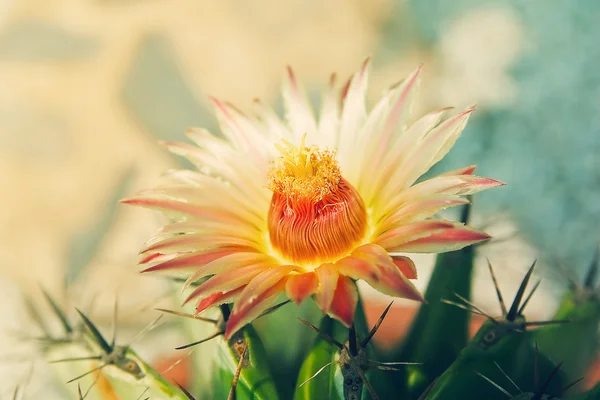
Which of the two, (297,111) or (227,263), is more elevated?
(297,111)

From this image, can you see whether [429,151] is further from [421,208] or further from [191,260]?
[191,260]

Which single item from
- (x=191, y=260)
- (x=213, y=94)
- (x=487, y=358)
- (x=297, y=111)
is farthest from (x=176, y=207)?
(x=213, y=94)

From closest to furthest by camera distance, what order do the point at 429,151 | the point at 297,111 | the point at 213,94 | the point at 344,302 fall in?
the point at 344,302, the point at 429,151, the point at 297,111, the point at 213,94

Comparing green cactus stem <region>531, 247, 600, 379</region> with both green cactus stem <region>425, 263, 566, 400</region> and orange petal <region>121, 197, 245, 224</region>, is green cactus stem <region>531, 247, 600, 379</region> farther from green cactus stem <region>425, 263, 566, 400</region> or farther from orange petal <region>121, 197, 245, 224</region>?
orange petal <region>121, 197, 245, 224</region>

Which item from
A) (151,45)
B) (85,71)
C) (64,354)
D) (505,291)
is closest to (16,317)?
(85,71)

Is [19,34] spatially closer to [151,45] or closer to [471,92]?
[151,45]

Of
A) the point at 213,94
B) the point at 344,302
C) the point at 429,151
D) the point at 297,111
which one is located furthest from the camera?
the point at 213,94
